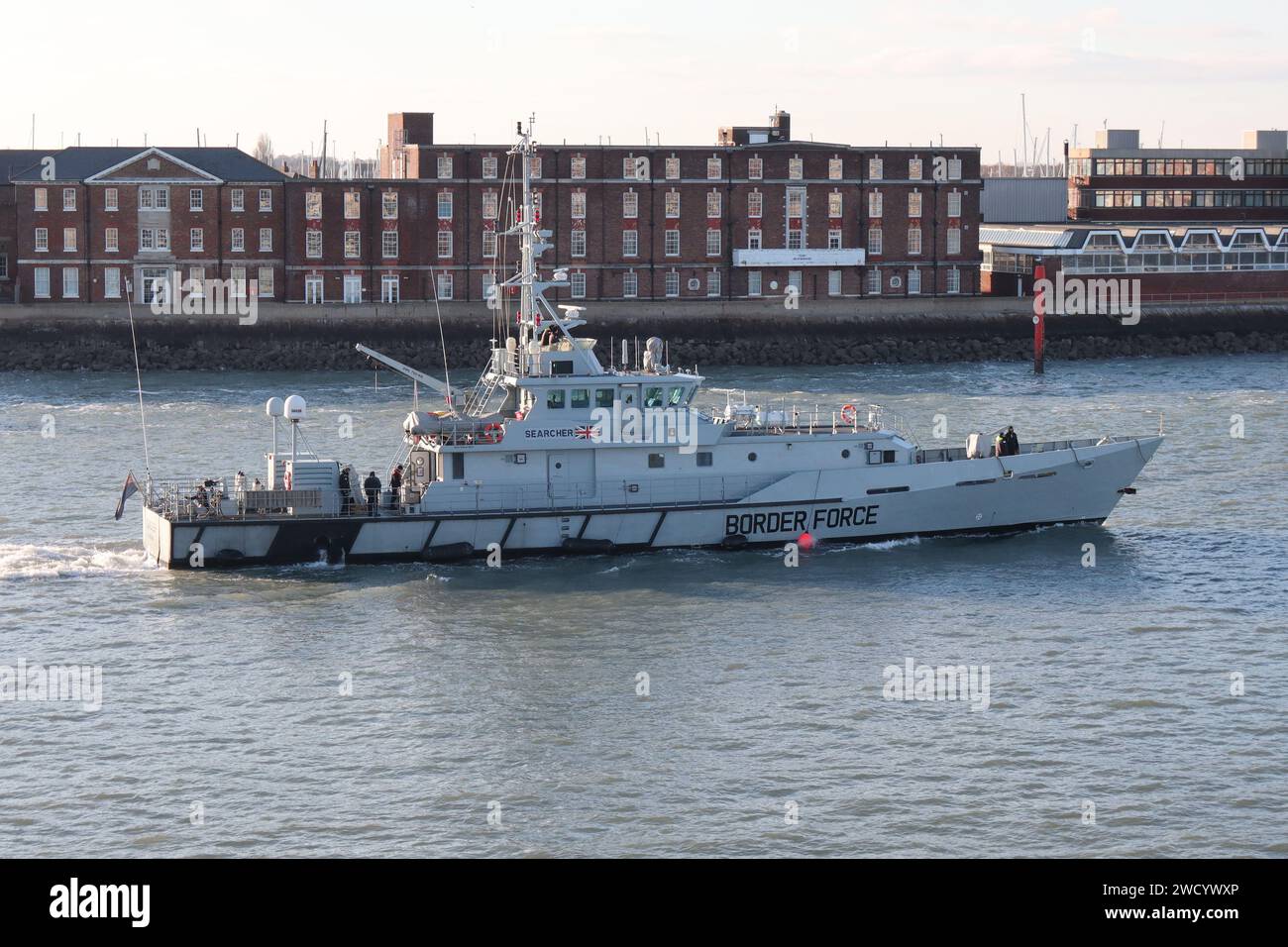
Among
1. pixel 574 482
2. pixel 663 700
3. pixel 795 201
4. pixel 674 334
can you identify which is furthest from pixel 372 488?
pixel 795 201

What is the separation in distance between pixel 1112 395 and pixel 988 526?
36569 mm

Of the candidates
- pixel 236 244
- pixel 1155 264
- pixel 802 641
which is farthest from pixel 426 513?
pixel 1155 264

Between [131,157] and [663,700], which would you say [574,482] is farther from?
[131,157]

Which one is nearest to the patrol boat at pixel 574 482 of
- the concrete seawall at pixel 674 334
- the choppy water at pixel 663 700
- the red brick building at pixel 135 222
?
the choppy water at pixel 663 700

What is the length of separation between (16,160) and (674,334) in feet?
128

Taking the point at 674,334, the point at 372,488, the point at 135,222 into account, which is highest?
the point at 135,222

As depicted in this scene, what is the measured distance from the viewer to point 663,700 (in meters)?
34.4

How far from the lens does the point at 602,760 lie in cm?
3117

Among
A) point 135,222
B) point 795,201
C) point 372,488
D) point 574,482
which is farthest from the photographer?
point 795,201

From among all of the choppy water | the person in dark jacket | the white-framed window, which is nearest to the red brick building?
the white-framed window

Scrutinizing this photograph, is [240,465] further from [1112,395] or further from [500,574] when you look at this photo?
[1112,395]

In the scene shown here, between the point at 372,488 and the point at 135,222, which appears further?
the point at 135,222

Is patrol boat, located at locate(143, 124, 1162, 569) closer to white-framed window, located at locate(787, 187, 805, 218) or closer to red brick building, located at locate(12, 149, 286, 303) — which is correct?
red brick building, located at locate(12, 149, 286, 303)

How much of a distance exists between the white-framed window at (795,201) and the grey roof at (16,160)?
4211 cm
